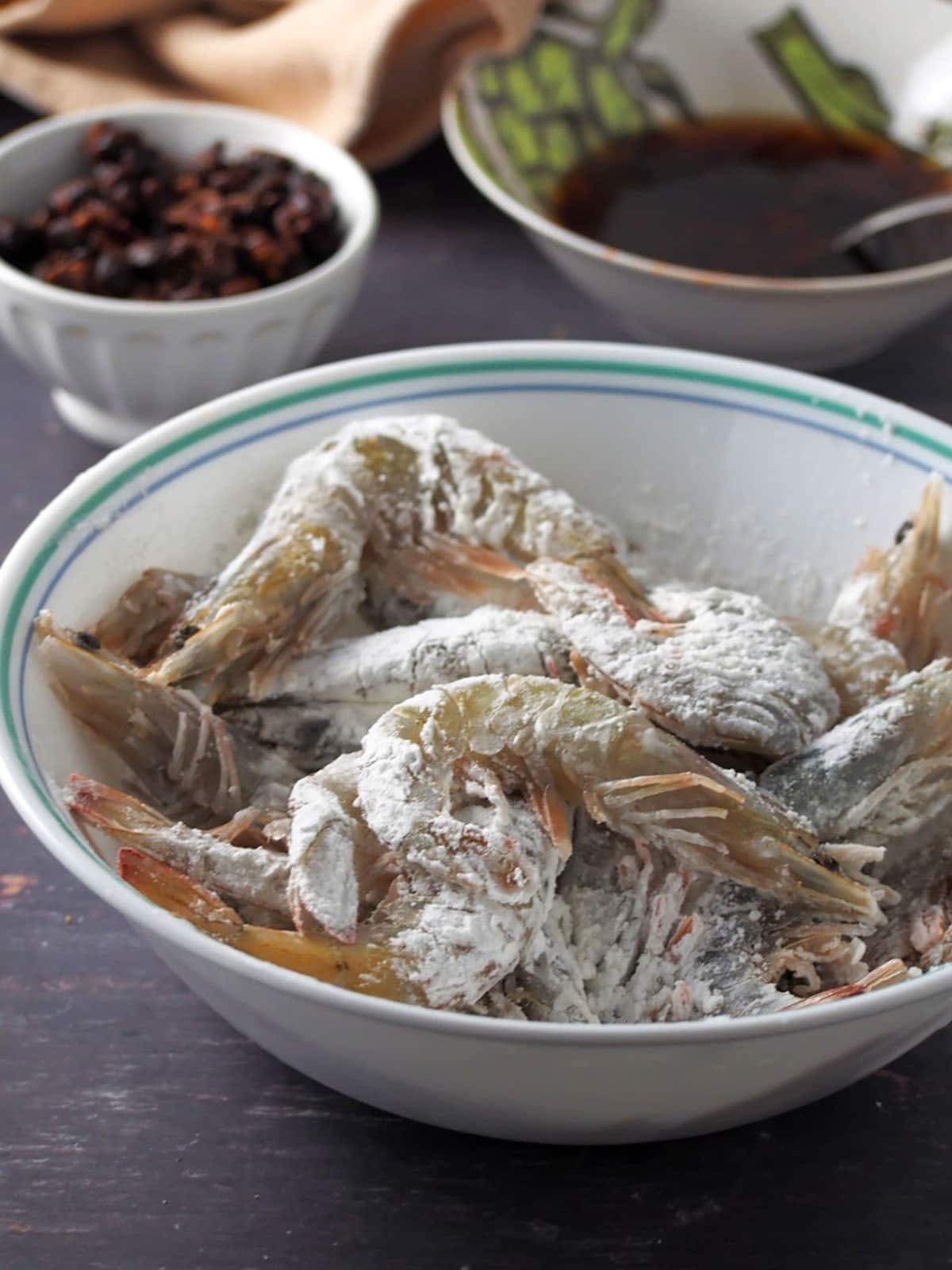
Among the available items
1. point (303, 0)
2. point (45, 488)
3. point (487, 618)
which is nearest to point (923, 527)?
point (487, 618)

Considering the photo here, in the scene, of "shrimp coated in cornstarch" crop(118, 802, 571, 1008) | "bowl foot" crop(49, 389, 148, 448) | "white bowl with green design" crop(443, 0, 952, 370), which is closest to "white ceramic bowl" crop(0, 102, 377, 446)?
"bowl foot" crop(49, 389, 148, 448)

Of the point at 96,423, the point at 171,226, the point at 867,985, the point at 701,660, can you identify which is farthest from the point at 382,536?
the point at 171,226

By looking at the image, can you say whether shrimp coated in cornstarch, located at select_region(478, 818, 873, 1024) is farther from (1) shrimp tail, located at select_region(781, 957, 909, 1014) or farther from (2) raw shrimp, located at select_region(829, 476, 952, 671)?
(2) raw shrimp, located at select_region(829, 476, 952, 671)

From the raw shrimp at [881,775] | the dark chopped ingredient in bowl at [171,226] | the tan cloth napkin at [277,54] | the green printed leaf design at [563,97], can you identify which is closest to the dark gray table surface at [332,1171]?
the raw shrimp at [881,775]

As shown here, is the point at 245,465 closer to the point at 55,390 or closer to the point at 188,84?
the point at 55,390

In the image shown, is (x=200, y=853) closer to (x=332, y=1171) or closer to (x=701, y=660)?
(x=332, y=1171)
